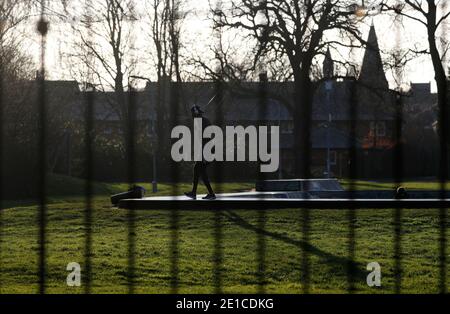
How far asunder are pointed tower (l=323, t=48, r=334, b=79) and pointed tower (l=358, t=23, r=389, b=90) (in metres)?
1.35

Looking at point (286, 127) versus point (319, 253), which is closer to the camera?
point (319, 253)

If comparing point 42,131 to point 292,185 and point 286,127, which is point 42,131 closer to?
point 292,185

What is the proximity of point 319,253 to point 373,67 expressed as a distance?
84.9 feet

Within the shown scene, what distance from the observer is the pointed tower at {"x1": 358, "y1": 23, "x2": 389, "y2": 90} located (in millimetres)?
33066

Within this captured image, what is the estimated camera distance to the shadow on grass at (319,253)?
326 inches

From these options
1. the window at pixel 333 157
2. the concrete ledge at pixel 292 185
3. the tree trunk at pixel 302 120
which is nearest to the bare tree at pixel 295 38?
the tree trunk at pixel 302 120

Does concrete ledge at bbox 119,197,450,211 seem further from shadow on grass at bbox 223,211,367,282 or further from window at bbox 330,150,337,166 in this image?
window at bbox 330,150,337,166

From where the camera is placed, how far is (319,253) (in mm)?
9453

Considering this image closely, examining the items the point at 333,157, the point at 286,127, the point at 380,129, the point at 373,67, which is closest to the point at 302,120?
the point at 373,67
